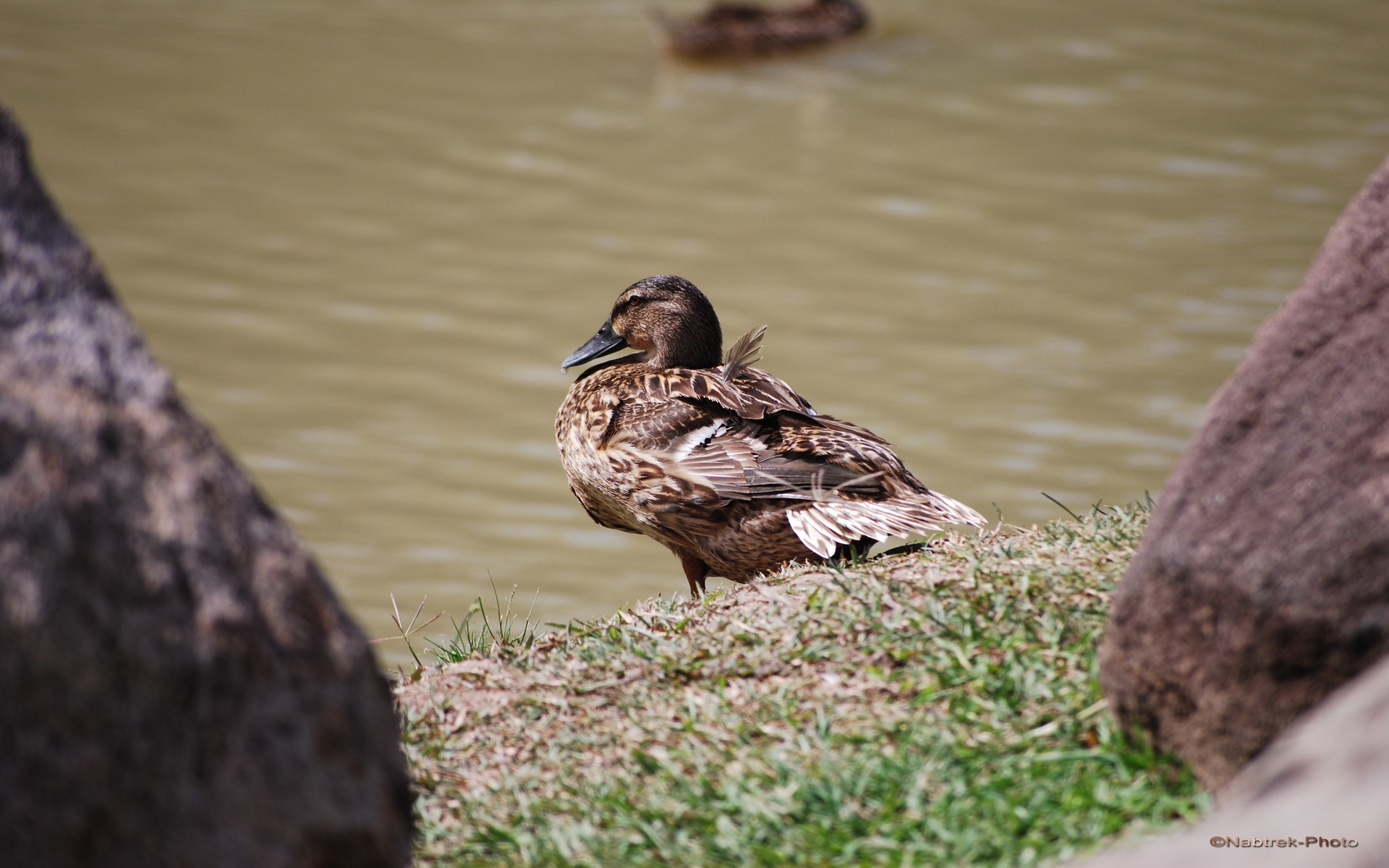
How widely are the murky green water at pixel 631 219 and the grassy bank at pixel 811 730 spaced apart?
4.27 meters

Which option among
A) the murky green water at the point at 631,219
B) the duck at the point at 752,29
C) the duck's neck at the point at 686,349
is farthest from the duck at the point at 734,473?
the duck at the point at 752,29

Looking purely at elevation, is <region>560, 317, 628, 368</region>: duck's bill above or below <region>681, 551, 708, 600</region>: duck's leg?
above

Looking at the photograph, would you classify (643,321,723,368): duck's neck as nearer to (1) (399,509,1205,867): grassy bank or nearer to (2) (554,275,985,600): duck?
(2) (554,275,985,600): duck

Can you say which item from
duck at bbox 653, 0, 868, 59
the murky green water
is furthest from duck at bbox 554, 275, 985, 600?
duck at bbox 653, 0, 868, 59

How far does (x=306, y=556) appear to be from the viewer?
2230 mm

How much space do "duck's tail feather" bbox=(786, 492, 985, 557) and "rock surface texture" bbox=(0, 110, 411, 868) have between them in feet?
7.78

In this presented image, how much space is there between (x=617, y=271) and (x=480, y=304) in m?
1.24

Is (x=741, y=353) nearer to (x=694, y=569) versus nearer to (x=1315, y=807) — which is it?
(x=694, y=569)

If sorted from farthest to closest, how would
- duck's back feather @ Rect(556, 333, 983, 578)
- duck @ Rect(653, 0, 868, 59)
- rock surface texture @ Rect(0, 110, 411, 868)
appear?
duck @ Rect(653, 0, 868, 59)
duck's back feather @ Rect(556, 333, 983, 578)
rock surface texture @ Rect(0, 110, 411, 868)

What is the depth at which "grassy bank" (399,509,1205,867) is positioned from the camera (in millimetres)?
2674

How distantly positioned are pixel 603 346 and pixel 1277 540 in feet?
12.4

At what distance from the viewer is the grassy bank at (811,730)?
8.77ft

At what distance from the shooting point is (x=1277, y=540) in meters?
2.47

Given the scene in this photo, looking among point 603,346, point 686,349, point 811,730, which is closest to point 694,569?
point 686,349
